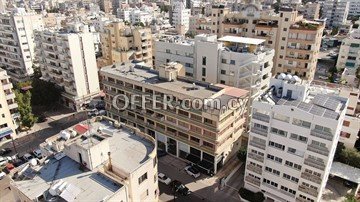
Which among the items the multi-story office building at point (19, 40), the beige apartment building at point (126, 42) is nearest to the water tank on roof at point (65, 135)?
the beige apartment building at point (126, 42)

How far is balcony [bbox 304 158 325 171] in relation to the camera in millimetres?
38266

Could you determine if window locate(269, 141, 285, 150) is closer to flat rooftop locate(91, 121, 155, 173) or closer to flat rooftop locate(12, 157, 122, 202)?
flat rooftop locate(91, 121, 155, 173)

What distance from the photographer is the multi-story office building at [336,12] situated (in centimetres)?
18275

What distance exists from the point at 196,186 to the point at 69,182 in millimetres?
25444

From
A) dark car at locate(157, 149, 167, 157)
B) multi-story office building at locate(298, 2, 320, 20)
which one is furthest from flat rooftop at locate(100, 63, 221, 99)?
multi-story office building at locate(298, 2, 320, 20)

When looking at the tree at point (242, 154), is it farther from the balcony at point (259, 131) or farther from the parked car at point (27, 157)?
the parked car at point (27, 157)

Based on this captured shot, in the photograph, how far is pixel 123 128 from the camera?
4206 centimetres

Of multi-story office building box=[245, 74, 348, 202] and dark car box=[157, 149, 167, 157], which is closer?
multi-story office building box=[245, 74, 348, 202]

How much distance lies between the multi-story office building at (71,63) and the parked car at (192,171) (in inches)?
1561

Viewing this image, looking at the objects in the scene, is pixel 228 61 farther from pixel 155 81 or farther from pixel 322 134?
pixel 322 134

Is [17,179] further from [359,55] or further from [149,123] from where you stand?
[359,55]

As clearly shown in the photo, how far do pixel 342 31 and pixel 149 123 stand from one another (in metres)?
153

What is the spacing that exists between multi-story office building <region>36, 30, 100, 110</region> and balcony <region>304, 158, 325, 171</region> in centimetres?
5971

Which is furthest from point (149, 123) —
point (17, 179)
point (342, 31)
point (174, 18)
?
point (342, 31)
